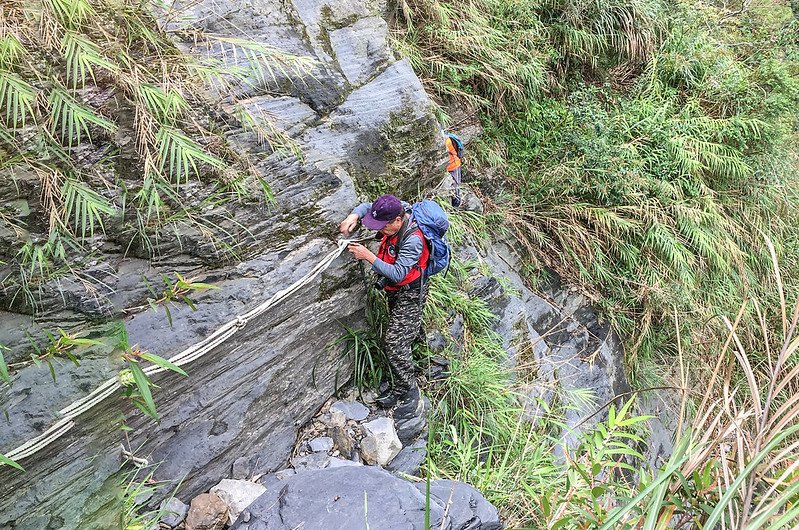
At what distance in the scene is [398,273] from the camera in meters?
3.54

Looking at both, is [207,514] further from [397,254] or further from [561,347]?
[561,347]

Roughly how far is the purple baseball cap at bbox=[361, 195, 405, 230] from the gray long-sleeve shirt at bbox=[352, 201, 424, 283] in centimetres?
17

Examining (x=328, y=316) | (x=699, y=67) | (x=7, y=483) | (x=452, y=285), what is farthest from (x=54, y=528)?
(x=699, y=67)

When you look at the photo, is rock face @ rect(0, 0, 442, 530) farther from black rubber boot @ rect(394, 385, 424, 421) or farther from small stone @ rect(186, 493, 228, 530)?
black rubber boot @ rect(394, 385, 424, 421)

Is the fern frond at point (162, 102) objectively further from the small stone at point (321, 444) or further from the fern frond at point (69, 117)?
the small stone at point (321, 444)

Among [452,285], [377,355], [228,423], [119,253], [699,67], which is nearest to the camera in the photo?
[119,253]

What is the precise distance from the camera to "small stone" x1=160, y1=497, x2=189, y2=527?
291 centimetres

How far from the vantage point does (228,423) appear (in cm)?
321

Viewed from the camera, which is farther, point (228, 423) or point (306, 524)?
point (228, 423)

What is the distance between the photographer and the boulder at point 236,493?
10.1 feet

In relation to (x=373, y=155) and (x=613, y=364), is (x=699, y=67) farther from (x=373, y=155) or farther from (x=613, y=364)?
(x=373, y=155)

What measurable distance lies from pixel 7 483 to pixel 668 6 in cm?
923

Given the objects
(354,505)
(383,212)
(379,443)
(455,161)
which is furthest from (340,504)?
(455,161)

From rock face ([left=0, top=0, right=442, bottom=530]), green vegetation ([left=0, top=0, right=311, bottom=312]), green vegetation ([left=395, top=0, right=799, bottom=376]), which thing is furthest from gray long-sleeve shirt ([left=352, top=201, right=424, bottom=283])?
green vegetation ([left=395, top=0, right=799, bottom=376])
